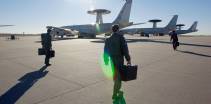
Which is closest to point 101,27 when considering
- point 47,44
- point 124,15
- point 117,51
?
point 124,15

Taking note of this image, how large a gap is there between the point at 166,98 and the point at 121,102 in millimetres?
1154

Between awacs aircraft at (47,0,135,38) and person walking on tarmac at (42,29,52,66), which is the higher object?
awacs aircraft at (47,0,135,38)

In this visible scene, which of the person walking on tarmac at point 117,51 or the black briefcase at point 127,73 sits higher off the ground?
the person walking on tarmac at point 117,51

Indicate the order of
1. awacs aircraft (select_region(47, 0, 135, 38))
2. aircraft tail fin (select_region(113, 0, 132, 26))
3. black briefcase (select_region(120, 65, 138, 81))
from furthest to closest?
awacs aircraft (select_region(47, 0, 135, 38))
aircraft tail fin (select_region(113, 0, 132, 26))
black briefcase (select_region(120, 65, 138, 81))

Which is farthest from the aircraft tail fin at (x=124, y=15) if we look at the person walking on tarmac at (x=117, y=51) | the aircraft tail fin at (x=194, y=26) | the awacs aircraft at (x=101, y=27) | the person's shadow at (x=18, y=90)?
the aircraft tail fin at (x=194, y=26)

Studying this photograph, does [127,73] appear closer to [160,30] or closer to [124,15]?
[124,15]

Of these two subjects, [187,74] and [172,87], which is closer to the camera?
[172,87]

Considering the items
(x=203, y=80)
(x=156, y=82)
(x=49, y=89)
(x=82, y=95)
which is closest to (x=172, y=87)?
(x=156, y=82)

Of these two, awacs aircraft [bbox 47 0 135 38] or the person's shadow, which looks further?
awacs aircraft [bbox 47 0 135 38]

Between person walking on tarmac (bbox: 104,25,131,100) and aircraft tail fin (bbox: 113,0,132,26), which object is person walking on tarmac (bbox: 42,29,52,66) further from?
aircraft tail fin (bbox: 113,0,132,26)

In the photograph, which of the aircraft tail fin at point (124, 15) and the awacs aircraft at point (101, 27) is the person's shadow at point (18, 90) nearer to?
the aircraft tail fin at point (124, 15)

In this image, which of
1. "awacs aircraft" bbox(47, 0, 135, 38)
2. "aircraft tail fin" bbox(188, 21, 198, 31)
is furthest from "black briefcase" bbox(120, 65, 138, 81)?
"aircraft tail fin" bbox(188, 21, 198, 31)

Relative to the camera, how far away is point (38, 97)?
16.3 feet

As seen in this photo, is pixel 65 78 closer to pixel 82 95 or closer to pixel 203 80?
pixel 82 95
